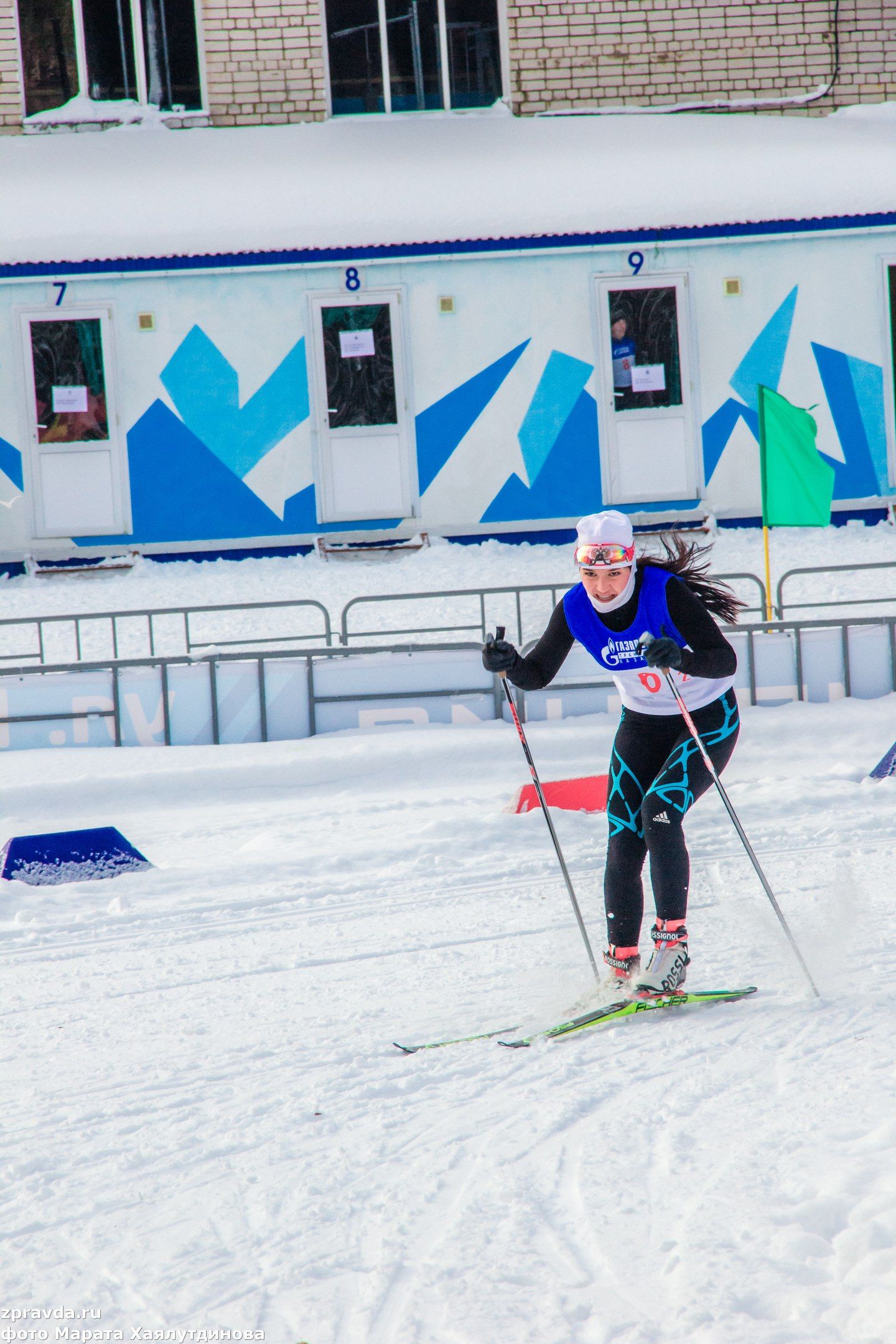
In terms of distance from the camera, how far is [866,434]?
14000mm

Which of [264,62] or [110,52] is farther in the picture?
[264,62]

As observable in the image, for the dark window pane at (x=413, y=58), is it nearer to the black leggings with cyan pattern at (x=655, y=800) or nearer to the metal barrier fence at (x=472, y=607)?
the metal barrier fence at (x=472, y=607)

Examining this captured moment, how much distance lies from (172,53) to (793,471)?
858 cm

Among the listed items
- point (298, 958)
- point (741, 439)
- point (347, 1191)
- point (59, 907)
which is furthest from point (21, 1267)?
point (741, 439)

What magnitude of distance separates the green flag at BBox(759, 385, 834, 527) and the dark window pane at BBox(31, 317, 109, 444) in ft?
22.3

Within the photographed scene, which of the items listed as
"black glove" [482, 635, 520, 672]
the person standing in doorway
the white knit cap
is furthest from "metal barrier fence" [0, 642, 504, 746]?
the person standing in doorway

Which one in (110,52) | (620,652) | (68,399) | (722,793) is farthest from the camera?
(110,52)

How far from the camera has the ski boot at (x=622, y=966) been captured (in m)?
4.70

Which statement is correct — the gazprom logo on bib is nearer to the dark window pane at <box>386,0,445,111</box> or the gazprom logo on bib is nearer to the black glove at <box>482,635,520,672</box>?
the black glove at <box>482,635,520,672</box>

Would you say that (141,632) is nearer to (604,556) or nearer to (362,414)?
(362,414)

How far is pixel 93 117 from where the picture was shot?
47.4ft

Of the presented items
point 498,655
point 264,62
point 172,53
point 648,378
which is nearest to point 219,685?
point 498,655

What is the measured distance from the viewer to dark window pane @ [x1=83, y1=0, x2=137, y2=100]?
1452 centimetres

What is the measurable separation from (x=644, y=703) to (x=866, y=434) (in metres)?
10.3
